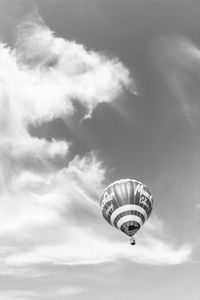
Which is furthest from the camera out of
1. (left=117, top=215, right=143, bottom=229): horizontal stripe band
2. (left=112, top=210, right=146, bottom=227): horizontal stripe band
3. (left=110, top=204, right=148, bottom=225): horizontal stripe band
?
(left=110, top=204, right=148, bottom=225): horizontal stripe band

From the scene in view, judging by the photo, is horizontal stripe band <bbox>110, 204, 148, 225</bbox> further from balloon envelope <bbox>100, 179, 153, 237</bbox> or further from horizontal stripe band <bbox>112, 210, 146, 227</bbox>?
horizontal stripe band <bbox>112, 210, 146, 227</bbox>

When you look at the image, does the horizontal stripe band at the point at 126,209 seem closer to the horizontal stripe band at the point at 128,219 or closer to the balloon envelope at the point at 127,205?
the balloon envelope at the point at 127,205

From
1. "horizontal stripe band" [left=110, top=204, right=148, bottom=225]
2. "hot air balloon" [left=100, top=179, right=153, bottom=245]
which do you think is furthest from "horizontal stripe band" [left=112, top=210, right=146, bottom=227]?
"horizontal stripe band" [left=110, top=204, right=148, bottom=225]

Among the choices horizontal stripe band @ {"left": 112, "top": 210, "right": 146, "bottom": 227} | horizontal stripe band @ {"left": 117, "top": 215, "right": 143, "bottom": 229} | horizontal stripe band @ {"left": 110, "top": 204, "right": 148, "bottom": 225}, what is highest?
horizontal stripe band @ {"left": 110, "top": 204, "right": 148, "bottom": 225}

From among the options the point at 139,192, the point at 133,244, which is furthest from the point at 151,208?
the point at 133,244

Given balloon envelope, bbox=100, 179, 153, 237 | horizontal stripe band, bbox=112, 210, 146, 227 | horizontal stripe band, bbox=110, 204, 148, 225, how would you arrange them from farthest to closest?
horizontal stripe band, bbox=110, 204, 148, 225 → balloon envelope, bbox=100, 179, 153, 237 → horizontal stripe band, bbox=112, 210, 146, 227

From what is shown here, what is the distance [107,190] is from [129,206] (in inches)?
253

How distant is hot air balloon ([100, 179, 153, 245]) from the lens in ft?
241

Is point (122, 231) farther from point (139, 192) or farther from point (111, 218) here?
point (139, 192)

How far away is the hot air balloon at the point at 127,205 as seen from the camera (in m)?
73.5

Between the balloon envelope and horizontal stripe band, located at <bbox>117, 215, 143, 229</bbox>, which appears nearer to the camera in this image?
horizontal stripe band, located at <bbox>117, 215, 143, 229</bbox>

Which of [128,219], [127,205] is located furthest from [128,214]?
[127,205]

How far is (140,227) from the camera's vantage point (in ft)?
245

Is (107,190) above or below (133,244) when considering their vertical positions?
above
